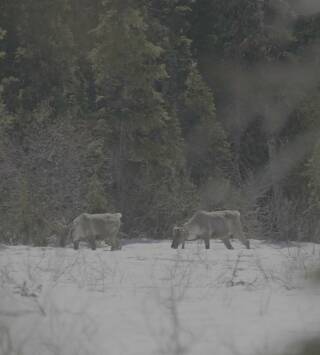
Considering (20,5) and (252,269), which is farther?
(20,5)

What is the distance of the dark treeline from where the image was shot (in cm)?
2345

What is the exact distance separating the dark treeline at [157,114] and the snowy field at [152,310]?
34.4 ft

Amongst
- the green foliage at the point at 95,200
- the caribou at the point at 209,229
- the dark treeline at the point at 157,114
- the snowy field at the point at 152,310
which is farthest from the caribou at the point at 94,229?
the snowy field at the point at 152,310

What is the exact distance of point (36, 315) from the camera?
629cm

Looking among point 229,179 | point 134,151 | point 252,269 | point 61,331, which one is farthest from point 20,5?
point 61,331

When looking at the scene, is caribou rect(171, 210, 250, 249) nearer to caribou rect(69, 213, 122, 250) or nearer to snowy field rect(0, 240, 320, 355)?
caribou rect(69, 213, 122, 250)

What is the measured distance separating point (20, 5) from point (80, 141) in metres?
6.22

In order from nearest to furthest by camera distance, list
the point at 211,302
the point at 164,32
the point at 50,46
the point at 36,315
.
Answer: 1. the point at 36,315
2. the point at 211,302
3. the point at 50,46
4. the point at 164,32

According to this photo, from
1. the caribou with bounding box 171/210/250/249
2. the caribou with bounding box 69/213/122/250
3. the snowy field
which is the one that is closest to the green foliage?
the caribou with bounding box 69/213/122/250

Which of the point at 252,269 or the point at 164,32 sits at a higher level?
the point at 164,32

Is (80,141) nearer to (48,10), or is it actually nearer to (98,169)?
(98,169)

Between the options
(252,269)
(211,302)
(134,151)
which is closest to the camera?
(211,302)

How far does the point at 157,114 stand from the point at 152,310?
17431 millimetres

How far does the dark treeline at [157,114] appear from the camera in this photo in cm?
2345
